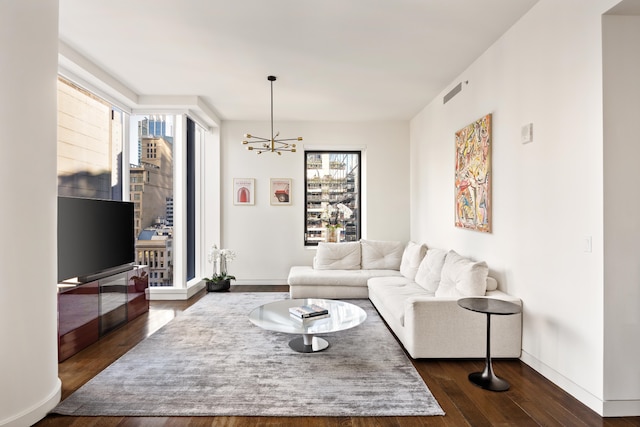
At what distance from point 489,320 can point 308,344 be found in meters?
1.57

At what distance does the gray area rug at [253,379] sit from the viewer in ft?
8.02

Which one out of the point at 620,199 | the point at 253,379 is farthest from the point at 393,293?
the point at 620,199

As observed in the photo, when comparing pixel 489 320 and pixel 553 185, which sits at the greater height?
pixel 553 185

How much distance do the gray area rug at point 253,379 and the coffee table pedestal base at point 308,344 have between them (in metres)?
0.06

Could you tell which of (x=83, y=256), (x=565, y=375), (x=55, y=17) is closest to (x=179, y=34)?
(x=55, y=17)

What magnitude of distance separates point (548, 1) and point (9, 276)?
3940 mm

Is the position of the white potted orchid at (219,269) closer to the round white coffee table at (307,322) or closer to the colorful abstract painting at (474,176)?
the round white coffee table at (307,322)

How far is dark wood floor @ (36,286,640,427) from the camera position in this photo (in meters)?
2.28

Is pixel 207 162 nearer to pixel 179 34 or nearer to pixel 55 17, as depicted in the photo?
pixel 179 34

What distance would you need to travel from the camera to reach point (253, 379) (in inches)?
113

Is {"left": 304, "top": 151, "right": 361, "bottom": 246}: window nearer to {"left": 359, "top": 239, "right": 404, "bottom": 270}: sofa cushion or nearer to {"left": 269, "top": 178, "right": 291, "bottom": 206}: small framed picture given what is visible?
{"left": 269, "top": 178, "right": 291, "bottom": 206}: small framed picture

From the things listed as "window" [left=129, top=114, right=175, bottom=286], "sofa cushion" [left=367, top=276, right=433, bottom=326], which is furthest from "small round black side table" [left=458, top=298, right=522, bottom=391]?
"window" [left=129, top=114, right=175, bottom=286]

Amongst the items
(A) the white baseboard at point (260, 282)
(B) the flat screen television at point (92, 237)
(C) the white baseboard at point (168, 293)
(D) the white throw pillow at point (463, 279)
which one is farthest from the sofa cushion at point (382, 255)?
(B) the flat screen television at point (92, 237)

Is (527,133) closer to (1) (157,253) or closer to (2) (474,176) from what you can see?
(2) (474,176)
